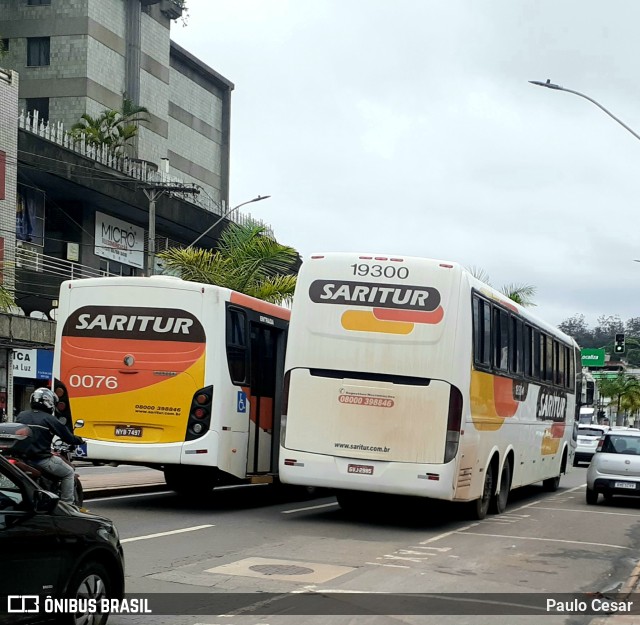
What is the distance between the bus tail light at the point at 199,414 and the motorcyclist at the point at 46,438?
160 inches

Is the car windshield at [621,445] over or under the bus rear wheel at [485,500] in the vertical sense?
over

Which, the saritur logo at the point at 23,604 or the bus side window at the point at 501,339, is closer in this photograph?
the saritur logo at the point at 23,604

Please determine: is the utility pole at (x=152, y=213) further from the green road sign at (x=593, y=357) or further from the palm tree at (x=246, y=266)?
the green road sign at (x=593, y=357)

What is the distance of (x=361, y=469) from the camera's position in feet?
48.9

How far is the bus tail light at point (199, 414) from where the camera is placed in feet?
52.3

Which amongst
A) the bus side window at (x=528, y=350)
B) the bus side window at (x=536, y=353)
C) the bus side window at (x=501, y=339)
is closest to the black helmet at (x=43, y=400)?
the bus side window at (x=501, y=339)

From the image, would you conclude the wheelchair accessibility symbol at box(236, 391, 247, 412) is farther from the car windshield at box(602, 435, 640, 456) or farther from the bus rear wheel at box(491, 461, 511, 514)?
the car windshield at box(602, 435, 640, 456)

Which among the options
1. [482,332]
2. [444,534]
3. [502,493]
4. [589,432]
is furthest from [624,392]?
[444,534]

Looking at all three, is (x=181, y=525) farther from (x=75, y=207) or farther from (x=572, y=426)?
(x=75, y=207)

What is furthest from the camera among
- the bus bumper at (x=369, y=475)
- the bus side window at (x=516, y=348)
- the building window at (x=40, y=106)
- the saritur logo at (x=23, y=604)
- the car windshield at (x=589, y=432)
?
the building window at (x=40, y=106)

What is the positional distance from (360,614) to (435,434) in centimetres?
623

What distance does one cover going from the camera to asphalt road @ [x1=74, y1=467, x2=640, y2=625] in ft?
30.4

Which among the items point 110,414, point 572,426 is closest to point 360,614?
point 110,414

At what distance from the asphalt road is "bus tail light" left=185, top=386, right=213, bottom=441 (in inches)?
49.4
